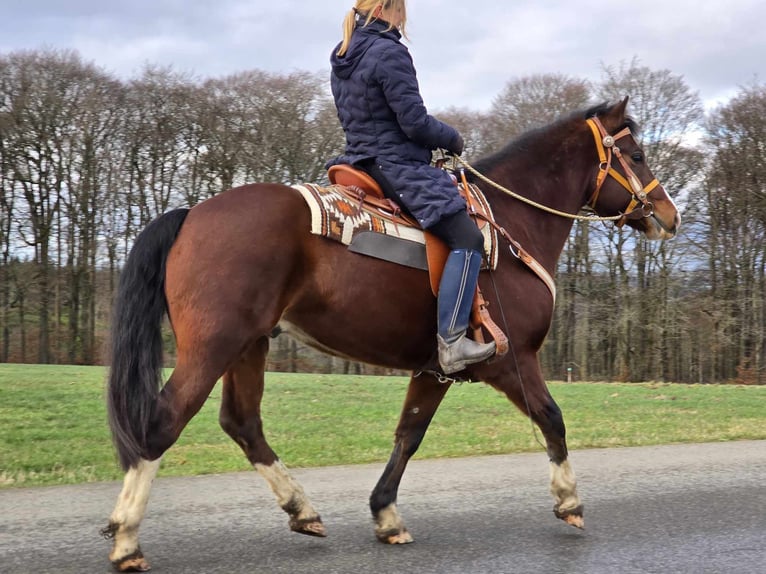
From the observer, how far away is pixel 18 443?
8367 millimetres

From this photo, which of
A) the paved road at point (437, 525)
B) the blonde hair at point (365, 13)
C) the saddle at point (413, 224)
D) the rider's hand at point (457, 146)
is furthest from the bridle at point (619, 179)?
the paved road at point (437, 525)

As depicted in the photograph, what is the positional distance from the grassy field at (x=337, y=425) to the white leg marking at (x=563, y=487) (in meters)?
2.99

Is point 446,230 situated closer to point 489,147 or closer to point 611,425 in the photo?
point 611,425

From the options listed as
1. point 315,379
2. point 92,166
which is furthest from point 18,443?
point 92,166

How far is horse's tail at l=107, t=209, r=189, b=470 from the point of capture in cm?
381

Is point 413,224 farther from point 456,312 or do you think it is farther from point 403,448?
point 403,448

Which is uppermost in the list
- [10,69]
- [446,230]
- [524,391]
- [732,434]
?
[10,69]

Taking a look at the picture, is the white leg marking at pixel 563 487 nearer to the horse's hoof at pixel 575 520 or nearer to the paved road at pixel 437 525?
the horse's hoof at pixel 575 520

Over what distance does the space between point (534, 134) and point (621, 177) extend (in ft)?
2.27

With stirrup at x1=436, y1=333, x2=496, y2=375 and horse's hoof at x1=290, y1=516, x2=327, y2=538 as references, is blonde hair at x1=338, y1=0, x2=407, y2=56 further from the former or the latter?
horse's hoof at x1=290, y1=516, x2=327, y2=538

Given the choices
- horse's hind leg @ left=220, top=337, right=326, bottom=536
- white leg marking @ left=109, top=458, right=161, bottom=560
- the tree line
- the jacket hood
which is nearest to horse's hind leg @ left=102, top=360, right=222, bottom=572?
white leg marking @ left=109, top=458, right=161, bottom=560

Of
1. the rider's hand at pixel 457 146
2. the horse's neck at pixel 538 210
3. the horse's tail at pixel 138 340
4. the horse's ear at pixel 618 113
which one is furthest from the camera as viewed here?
the horse's ear at pixel 618 113

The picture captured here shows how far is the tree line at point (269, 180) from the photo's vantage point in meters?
29.6

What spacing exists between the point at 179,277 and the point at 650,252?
2833cm
